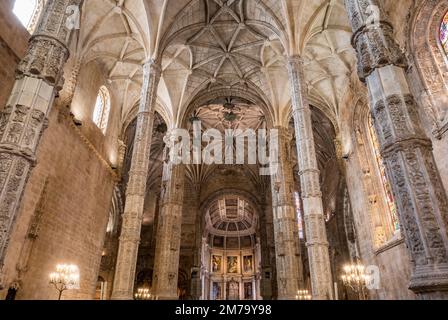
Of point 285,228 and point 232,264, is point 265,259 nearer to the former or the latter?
point 285,228

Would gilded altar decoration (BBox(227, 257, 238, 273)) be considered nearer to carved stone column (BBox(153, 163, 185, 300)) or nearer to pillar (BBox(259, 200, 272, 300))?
pillar (BBox(259, 200, 272, 300))

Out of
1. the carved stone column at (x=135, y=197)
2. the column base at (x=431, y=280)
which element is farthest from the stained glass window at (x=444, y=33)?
the carved stone column at (x=135, y=197)

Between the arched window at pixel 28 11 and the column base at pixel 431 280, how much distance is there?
14.6 meters

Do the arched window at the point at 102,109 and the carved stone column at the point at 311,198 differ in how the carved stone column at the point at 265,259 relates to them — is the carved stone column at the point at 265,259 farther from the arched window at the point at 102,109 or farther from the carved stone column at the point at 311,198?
the carved stone column at the point at 311,198

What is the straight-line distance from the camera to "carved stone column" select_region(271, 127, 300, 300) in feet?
52.2

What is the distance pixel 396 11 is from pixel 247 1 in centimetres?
798

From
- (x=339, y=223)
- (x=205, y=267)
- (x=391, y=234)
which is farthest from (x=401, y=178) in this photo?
(x=205, y=267)

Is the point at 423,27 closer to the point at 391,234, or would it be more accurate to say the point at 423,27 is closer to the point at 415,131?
the point at 415,131

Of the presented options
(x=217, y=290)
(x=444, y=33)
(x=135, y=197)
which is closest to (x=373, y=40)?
(x=444, y=33)

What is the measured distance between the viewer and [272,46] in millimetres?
19031

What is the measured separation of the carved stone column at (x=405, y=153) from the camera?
15.4ft

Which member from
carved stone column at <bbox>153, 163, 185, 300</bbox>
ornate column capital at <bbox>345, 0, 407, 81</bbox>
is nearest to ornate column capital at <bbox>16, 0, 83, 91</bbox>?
ornate column capital at <bbox>345, 0, 407, 81</bbox>

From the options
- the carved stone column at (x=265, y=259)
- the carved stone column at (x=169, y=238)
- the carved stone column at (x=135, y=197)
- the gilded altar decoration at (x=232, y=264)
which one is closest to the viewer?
the carved stone column at (x=135, y=197)
